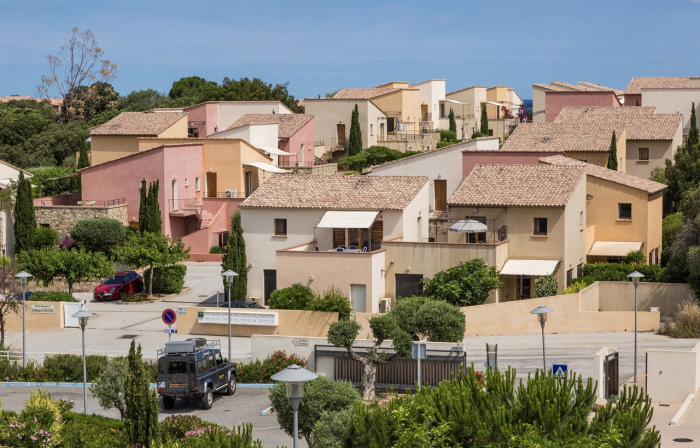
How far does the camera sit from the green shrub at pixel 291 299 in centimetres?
4309

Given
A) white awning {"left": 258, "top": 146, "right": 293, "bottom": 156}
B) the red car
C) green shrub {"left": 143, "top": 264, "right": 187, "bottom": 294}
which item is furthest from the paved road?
white awning {"left": 258, "top": 146, "right": 293, "bottom": 156}

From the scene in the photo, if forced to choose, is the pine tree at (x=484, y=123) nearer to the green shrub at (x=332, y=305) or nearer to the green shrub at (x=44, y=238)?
the green shrub at (x=44, y=238)

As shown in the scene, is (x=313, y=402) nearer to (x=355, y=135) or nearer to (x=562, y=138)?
(x=562, y=138)

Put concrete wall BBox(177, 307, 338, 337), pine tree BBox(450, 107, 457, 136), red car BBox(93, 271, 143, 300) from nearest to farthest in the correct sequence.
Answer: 1. concrete wall BBox(177, 307, 338, 337)
2. red car BBox(93, 271, 143, 300)
3. pine tree BBox(450, 107, 457, 136)

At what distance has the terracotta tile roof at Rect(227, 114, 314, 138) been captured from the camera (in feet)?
251

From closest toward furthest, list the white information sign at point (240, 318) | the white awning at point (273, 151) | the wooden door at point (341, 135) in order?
the white information sign at point (240, 318)
the white awning at point (273, 151)
the wooden door at point (341, 135)

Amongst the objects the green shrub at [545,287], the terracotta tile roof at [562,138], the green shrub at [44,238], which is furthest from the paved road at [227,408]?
the terracotta tile roof at [562,138]

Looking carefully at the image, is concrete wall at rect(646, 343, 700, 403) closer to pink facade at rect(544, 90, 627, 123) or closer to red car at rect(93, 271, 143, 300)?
red car at rect(93, 271, 143, 300)

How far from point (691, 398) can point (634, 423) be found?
12.0 meters

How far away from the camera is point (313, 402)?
2502 cm

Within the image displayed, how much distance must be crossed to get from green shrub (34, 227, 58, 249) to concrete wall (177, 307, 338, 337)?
51.0 ft

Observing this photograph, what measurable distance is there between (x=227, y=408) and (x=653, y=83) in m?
67.7

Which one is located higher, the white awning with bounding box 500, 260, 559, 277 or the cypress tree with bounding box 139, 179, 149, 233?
the cypress tree with bounding box 139, 179, 149, 233

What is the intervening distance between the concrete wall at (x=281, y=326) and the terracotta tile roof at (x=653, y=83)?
5223cm
